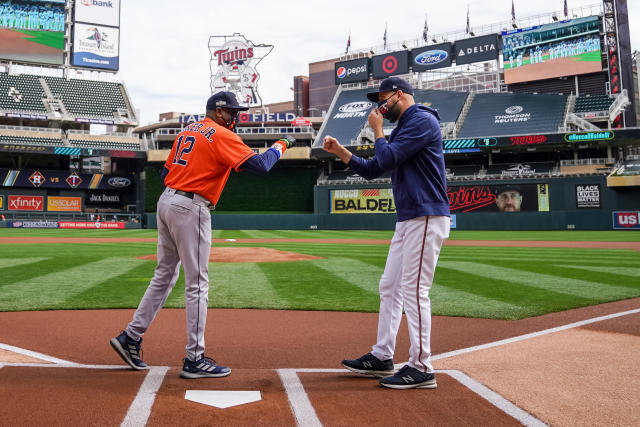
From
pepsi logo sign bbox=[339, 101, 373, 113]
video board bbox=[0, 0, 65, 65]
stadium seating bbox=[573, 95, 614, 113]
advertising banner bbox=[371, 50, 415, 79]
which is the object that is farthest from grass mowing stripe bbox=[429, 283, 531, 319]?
video board bbox=[0, 0, 65, 65]

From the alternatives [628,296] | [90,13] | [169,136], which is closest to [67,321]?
[628,296]

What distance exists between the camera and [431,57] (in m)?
44.2

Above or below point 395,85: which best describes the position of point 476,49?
above

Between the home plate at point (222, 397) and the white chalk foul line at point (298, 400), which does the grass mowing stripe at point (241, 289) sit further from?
the home plate at point (222, 397)

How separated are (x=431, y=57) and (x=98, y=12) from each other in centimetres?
3191

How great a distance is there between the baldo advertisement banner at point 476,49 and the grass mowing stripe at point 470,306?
39.9 meters

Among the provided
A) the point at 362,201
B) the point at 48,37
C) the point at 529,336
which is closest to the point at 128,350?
the point at 529,336

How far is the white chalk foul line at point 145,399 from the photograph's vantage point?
8.04 feet

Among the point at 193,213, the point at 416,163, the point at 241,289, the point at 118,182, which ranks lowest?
the point at 241,289

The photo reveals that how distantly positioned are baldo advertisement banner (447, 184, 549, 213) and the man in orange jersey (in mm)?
32309

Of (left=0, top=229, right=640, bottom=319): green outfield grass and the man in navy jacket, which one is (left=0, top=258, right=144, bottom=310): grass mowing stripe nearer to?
(left=0, top=229, right=640, bottom=319): green outfield grass

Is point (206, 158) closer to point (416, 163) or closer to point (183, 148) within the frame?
point (183, 148)

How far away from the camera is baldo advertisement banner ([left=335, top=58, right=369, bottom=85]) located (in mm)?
47062

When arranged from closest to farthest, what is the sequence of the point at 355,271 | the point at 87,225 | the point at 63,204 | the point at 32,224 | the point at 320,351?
the point at 320,351
the point at 355,271
the point at 32,224
the point at 87,225
the point at 63,204
